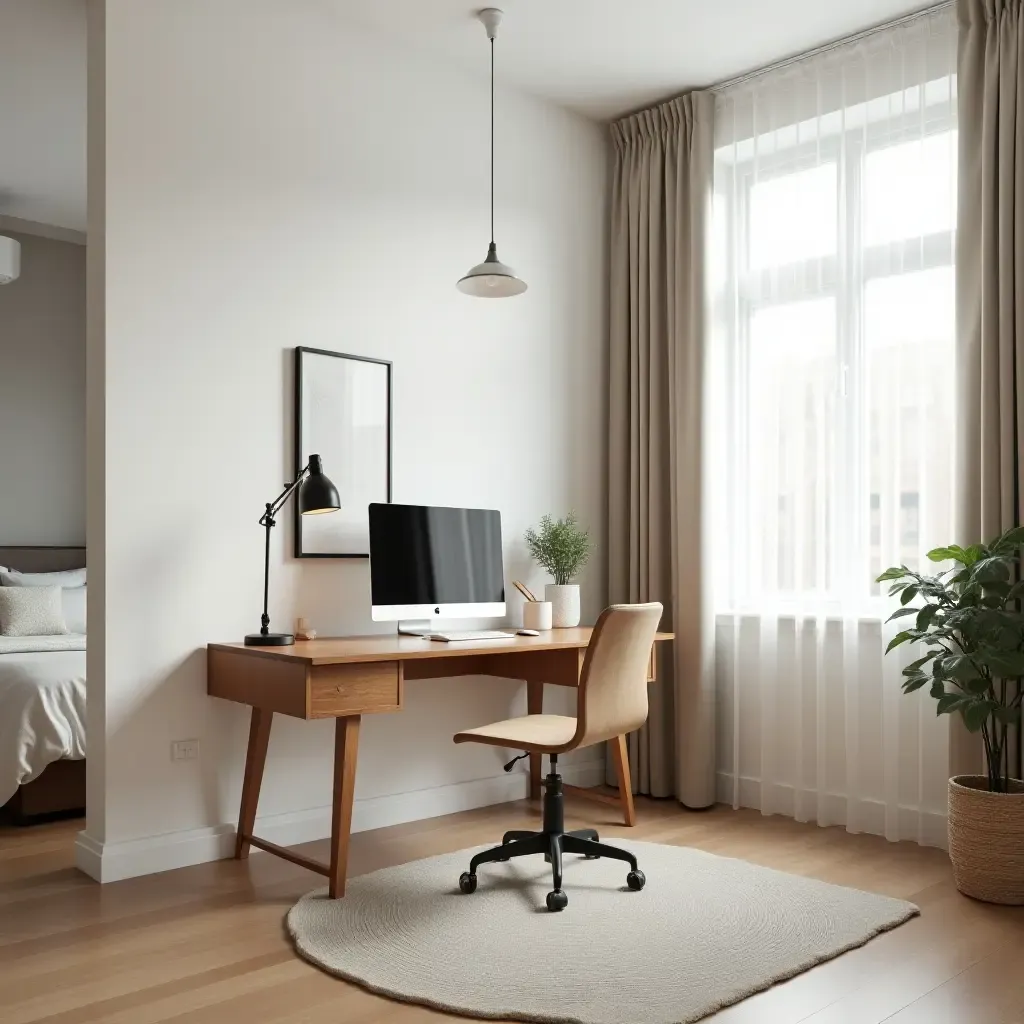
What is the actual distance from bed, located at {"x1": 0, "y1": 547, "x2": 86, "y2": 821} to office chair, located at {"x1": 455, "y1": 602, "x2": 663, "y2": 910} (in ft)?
5.48

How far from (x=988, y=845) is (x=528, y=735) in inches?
52.5

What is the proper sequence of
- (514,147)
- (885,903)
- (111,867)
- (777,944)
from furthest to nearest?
(514,147)
(111,867)
(885,903)
(777,944)

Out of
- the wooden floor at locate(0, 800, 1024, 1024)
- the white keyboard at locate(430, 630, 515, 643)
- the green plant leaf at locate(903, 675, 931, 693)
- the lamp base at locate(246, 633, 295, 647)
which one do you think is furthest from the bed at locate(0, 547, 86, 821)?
the green plant leaf at locate(903, 675, 931, 693)

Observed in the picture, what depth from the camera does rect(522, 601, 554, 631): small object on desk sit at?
4035 millimetres

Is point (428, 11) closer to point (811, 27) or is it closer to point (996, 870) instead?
point (811, 27)

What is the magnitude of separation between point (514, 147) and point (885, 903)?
315 centimetres

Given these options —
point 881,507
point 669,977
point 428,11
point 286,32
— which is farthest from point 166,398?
point 881,507

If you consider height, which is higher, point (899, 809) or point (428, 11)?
point (428, 11)

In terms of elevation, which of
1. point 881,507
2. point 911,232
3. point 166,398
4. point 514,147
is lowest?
point 881,507

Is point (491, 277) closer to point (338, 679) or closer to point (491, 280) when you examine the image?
point (491, 280)

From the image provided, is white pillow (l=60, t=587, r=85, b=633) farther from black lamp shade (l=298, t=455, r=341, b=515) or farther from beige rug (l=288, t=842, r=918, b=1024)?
beige rug (l=288, t=842, r=918, b=1024)

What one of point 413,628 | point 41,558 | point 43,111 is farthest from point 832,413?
point 41,558

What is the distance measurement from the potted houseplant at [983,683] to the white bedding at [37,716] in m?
2.90

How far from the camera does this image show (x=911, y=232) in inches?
145
